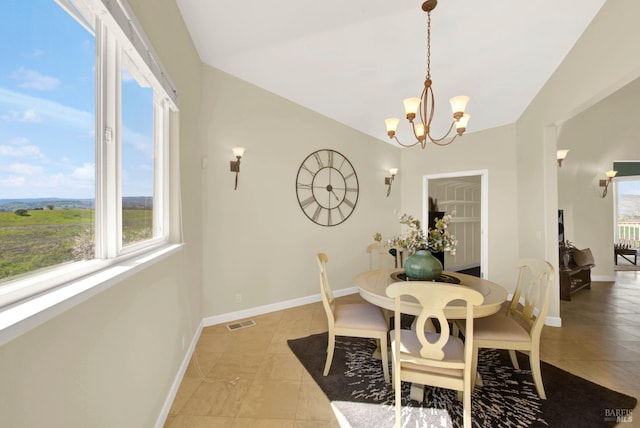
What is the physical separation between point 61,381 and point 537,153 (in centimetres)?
A: 457

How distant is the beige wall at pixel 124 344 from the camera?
0.72 m

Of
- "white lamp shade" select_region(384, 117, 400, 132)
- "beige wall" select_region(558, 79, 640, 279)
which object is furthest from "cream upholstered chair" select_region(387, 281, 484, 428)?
"beige wall" select_region(558, 79, 640, 279)

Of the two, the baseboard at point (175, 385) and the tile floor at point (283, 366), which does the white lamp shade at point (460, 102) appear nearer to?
the tile floor at point (283, 366)

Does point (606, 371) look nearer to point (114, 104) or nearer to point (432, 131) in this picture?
point (432, 131)

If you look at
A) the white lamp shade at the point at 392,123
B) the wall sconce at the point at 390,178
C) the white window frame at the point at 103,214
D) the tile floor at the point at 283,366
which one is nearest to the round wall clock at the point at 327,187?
the wall sconce at the point at 390,178

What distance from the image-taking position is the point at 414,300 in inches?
74.9

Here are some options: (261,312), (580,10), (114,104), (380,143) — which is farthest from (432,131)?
(114,104)

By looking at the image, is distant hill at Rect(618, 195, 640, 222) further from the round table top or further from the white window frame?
the white window frame

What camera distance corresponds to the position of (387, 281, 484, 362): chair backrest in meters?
1.49

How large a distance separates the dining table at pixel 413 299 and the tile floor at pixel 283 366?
793 mm

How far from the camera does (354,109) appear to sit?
3945 mm

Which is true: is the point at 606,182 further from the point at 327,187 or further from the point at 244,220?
the point at 244,220

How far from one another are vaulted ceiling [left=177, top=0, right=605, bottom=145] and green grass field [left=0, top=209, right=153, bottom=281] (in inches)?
82.2

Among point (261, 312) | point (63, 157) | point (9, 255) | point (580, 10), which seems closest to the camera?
point (9, 255)
